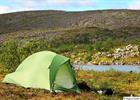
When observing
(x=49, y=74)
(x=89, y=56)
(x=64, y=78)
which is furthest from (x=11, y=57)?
(x=89, y=56)

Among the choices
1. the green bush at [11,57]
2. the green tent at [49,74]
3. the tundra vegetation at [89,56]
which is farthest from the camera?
the green bush at [11,57]

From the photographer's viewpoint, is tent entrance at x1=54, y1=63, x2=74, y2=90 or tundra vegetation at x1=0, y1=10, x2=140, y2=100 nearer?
tundra vegetation at x1=0, y1=10, x2=140, y2=100

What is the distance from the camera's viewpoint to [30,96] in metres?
32.1

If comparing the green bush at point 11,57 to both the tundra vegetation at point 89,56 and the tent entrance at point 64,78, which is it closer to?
the tundra vegetation at point 89,56

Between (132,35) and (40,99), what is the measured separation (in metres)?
157

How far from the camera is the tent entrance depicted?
35.0 meters

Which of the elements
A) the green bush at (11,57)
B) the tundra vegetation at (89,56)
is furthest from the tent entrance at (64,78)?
the green bush at (11,57)

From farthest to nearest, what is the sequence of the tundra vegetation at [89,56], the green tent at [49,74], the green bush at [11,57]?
the green bush at [11,57] → the green tent at [49,74] → the tundra vegetation at [89,56]

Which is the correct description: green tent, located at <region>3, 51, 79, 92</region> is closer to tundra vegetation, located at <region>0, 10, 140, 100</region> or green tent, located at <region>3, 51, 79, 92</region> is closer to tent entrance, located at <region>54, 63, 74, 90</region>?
tent entrance, located at <region>54, 63, 74, 90</region>

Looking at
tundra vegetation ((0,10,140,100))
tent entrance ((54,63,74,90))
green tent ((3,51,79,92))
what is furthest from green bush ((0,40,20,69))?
tent entrance ((54,63,74,90))

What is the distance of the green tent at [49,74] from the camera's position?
34938mm

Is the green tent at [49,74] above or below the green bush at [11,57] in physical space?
above

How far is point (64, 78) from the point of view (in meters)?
35.6

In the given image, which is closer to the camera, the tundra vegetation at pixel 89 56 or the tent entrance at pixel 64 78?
the tundra vegetation at pixel 89 56
